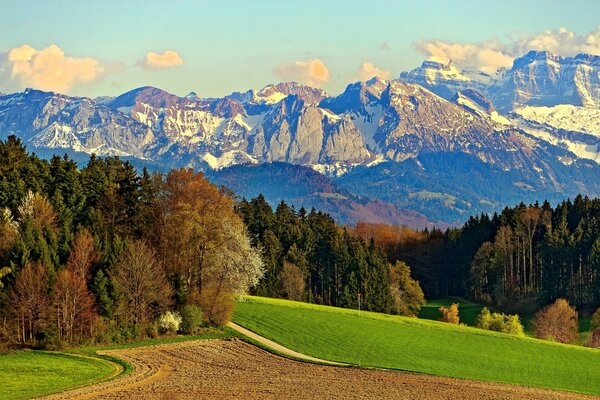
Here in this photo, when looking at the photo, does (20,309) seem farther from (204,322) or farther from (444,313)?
(444,313)

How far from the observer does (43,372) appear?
69.8 m

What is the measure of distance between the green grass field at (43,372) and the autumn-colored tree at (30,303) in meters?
3.63

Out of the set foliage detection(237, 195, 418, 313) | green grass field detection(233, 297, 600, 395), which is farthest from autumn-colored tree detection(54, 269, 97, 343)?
foliage detection(237, 195, 418, 313)

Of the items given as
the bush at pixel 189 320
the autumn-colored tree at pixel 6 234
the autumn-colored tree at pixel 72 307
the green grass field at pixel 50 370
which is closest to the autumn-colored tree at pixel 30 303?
the autumn-colored tree at pixel 72 307

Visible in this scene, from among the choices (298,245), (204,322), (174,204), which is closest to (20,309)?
(204,322)

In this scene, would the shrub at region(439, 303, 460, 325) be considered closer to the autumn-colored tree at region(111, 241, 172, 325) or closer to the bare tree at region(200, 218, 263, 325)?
the bare tree at region(200, 218, 263, 325)

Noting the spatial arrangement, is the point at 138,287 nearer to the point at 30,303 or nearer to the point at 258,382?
the point at 30,303

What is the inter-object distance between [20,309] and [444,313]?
75529mm

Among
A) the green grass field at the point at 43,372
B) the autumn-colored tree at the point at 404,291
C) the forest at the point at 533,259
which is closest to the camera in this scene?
the green grass field at the point at 43,372

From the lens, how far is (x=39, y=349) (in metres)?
81.9

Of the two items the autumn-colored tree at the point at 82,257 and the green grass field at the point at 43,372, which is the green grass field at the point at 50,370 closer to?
the green grass field at the point at 43,372

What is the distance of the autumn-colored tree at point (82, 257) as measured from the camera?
89294mm

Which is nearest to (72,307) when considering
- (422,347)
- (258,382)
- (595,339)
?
(258,382)

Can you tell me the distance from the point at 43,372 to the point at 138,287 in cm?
2342
